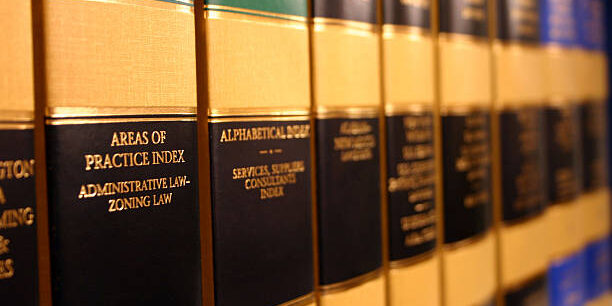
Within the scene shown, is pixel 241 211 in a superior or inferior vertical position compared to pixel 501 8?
inferior

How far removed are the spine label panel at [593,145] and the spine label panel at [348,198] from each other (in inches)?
20.5

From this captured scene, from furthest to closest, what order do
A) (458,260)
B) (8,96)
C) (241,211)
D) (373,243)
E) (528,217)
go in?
1. (528,217)
2. (458,260)
3. (373,243)
4. (241,211)
5. (8,96)

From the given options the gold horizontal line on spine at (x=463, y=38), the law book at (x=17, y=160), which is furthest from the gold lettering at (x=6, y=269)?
the gold horizontal line on spine at (x=463, y=38)

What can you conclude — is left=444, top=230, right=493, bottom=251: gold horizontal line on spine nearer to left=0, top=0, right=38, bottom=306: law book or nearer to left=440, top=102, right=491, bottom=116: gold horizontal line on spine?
left=440, top=102, right=491, bottom=116: gold horizontal line on spine

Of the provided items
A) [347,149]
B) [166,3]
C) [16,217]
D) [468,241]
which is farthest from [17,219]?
[468,241]

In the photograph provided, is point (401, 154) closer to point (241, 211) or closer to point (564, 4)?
point (241, 211)

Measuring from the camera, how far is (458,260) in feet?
2.07

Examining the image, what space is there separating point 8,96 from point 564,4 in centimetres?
77

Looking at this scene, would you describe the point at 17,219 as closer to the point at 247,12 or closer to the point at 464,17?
the point at 247,12

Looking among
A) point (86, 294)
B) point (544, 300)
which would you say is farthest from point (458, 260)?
point (86, 294)

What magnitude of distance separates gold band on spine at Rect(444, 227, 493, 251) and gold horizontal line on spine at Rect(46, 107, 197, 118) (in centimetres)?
37

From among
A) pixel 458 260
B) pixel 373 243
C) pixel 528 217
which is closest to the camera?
pixel 373 243

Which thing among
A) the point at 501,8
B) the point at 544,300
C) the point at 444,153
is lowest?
the point at 544,300

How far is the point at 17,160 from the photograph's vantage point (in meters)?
0.31
